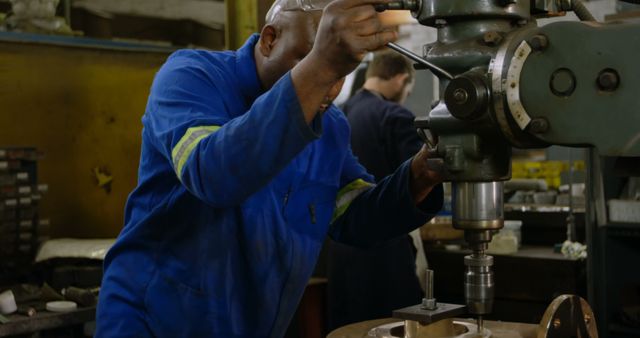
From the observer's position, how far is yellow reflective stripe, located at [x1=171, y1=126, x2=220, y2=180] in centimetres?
94

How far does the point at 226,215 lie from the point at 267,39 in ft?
0.86

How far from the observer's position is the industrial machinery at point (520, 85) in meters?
0.91

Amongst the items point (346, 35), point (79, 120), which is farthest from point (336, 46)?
point (79, 120)

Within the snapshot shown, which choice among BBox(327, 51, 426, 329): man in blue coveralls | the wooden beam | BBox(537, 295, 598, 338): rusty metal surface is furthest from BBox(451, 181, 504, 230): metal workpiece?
the wooden beam

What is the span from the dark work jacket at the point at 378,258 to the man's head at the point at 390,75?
13 cm

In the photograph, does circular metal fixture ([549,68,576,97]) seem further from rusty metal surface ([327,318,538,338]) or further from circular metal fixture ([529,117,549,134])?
rusty metal surface ([327,318,538,338])

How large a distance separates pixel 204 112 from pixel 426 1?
12.5 inches

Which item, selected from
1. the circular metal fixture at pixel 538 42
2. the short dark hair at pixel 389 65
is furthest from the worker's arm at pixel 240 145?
the short dark hair at pixel 389 65

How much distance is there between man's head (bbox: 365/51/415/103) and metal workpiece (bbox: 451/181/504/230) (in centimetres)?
224

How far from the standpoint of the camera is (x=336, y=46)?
86 cm

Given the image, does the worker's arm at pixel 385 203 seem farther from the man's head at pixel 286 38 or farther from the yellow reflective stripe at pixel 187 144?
the yellow reflective stripe at pixel 187 144

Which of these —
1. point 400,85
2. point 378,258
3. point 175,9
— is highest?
point 175,9

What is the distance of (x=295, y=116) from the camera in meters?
0.88

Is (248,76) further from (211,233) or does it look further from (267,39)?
(211,233)
